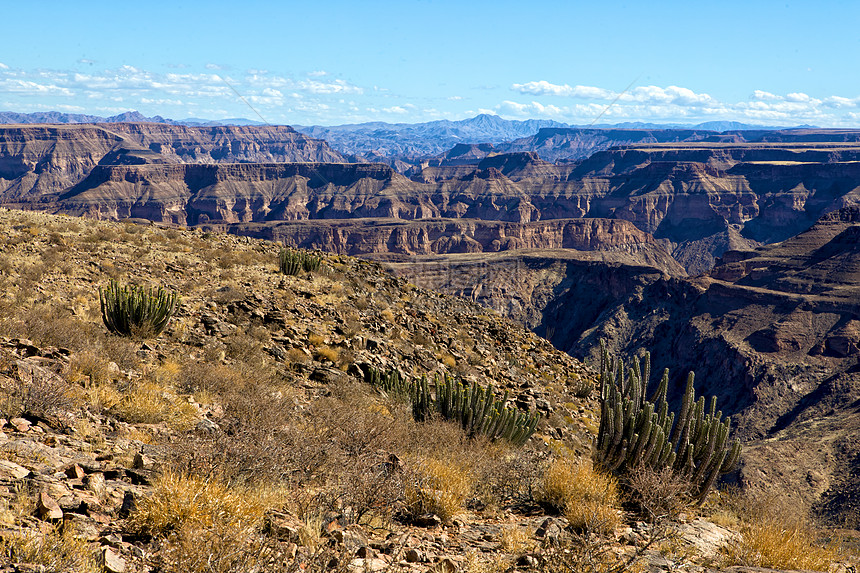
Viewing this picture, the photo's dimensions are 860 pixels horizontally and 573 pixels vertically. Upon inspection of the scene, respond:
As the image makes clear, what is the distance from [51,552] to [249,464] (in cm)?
229

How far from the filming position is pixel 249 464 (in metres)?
6.25

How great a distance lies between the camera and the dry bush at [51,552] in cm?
403

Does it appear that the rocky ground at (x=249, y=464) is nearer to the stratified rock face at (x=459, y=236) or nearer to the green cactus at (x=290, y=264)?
the green cactus at (x=290, y=264)

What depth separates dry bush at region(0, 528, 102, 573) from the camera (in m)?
4.03

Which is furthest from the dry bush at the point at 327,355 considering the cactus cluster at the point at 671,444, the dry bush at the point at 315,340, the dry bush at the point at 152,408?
the cactus cluster at the point at 671,444

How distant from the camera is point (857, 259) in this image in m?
76.2

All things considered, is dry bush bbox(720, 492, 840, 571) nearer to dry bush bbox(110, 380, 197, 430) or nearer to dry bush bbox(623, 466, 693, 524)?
dry bush bbox(623, 466, 693, 524)

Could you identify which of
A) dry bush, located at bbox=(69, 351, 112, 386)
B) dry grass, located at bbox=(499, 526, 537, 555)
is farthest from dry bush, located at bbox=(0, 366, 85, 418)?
dry grass, located at bbox=(499, 526, 537, 555)

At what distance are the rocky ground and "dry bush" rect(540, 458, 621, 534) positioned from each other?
0.11m

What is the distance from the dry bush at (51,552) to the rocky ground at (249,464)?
0.06 ft

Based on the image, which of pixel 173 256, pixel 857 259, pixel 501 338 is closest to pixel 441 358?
pixel 501 338

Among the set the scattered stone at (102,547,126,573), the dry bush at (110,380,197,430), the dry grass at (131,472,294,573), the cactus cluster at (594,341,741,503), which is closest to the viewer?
→ the scattered stone at (102,547,126,573)

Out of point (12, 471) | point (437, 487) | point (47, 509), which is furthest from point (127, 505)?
point (437, 487)

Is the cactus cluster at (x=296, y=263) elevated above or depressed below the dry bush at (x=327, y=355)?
above
